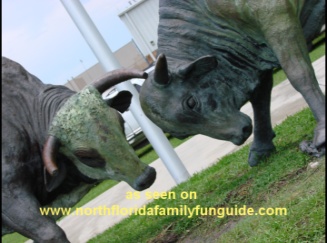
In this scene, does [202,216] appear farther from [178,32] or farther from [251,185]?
[178,32]

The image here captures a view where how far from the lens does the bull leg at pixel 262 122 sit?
4121 millimetres

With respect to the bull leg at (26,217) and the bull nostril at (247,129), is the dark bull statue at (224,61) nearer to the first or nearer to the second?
the bull nostril at (247,129)

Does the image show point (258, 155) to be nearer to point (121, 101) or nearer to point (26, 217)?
point (121, 101)

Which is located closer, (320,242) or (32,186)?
(320,242)

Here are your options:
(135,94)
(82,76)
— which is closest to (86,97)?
(135,94)

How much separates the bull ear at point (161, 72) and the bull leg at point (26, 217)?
3.67 ft

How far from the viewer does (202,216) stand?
4117 mm

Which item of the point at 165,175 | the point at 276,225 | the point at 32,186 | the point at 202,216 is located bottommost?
the point at 165,175

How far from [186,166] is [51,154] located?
448 cm

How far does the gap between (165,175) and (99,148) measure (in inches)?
188

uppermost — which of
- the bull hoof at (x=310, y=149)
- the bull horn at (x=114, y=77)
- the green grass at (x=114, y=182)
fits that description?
the bull horn at (x=114, y=77)

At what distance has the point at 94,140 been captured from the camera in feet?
10.8

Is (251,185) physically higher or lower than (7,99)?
lower

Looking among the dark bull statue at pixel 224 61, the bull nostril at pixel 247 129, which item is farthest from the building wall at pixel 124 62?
the bull nostril at pixel 247 129
